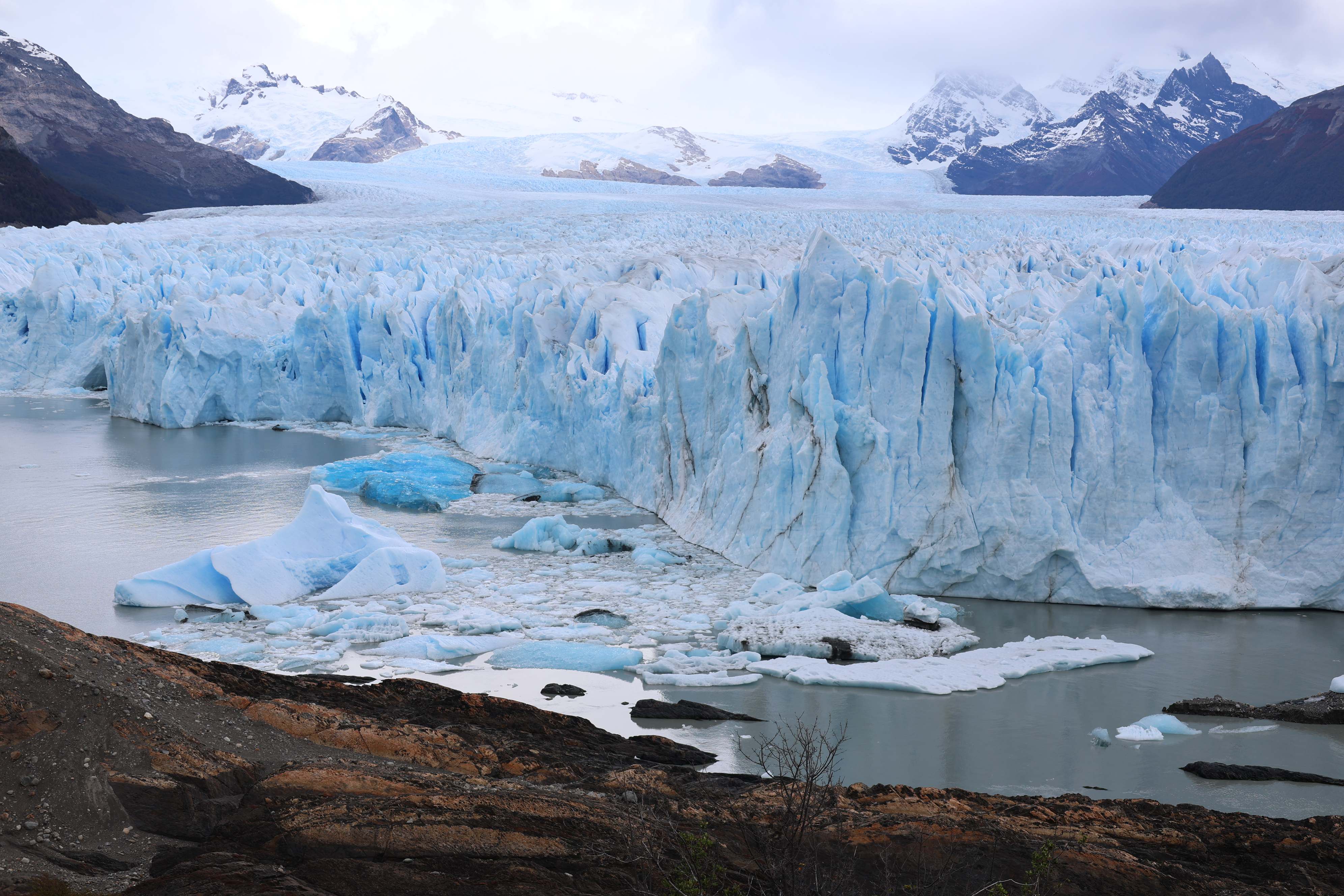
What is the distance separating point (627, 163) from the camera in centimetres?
3922

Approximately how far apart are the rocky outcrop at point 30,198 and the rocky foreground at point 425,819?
2605cm

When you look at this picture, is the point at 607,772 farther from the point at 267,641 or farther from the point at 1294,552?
the point at 1294,552

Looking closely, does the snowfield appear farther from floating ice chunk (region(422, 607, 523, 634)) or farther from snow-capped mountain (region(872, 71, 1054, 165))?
snow-capped mountain (region(872, 71, 1054, 165))

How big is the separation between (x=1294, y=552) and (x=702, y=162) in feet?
120

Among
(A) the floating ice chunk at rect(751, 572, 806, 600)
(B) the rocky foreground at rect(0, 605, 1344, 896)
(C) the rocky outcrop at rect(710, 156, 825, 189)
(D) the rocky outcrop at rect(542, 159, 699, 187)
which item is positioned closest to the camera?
(B) the rocky foreground at rect(0, 605, 1344, 896)

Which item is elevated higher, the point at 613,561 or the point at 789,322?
the point at 789,322

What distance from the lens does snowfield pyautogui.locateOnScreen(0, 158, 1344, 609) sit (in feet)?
22.4

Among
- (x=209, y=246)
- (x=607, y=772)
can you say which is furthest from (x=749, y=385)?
(x=209, y=246)

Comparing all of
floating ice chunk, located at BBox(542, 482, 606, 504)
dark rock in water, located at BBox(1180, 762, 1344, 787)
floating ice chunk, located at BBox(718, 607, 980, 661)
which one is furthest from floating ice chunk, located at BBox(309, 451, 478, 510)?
dark rock in water, located at BBox(1180, 762, 1344, 787)

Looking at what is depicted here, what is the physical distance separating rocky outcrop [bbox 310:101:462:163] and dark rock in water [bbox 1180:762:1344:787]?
4874 cm

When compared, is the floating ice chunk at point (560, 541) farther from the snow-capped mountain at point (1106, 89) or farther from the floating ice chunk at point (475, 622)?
the snow-capped mountain at point (1106, 89)

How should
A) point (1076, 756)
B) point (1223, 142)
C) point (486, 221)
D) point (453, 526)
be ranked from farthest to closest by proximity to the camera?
point (1223, 142) < point (486, 221) < point (453, 526) < point (1076, 756)

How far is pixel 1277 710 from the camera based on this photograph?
5152mm

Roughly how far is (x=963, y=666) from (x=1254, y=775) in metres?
1.47
